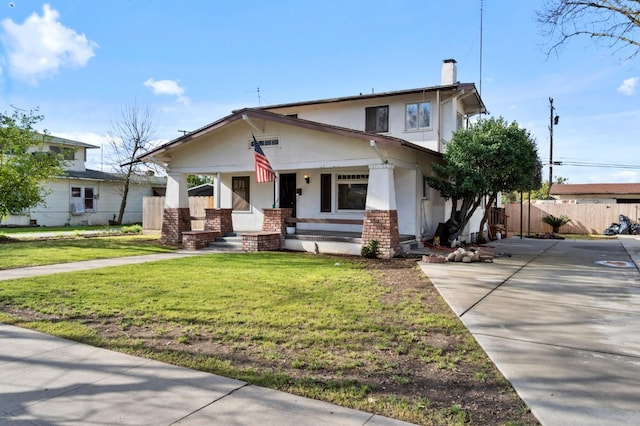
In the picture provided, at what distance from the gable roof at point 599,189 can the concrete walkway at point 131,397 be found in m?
39.8

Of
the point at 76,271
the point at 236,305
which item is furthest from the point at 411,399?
the point at 76,271

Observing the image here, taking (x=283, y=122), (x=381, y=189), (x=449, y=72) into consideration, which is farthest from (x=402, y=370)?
(x=449, y=72)

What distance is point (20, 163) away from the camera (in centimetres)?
1642

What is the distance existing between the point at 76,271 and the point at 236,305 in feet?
15.4

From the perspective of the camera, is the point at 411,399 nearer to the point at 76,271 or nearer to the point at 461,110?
the point at 76,271

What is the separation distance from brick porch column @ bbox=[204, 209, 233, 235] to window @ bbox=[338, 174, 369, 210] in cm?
399

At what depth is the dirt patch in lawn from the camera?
3.07m

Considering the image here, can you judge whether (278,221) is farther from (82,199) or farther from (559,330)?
(82,199)

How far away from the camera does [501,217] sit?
21.9 m

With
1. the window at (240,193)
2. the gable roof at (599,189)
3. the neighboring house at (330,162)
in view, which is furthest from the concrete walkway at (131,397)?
the gable roof at (599,189)

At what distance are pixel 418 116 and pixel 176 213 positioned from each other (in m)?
9.24

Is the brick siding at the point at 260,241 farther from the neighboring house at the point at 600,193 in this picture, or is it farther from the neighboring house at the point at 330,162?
the neighboring house at the point at 600,193

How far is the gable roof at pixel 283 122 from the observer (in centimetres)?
1121

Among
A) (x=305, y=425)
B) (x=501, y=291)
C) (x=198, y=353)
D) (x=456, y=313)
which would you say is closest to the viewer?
(x=305, y=425)
